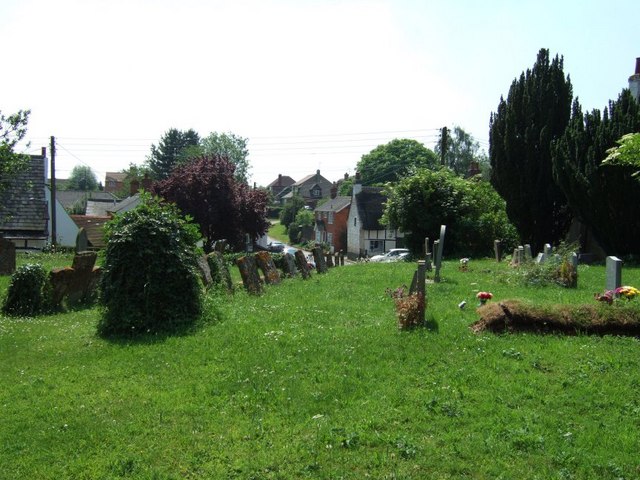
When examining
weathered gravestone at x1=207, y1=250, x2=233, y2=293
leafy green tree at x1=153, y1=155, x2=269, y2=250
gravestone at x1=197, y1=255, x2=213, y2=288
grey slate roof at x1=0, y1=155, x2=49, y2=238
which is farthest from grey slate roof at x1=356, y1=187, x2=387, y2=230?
gravestone at x1=197, y1=255, x2=213, y2=288

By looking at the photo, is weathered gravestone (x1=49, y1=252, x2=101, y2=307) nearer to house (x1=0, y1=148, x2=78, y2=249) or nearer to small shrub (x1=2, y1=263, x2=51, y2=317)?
small shrub (x1=2, y1=263, x2=51, y2=317)

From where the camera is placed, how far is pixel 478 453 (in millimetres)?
5074

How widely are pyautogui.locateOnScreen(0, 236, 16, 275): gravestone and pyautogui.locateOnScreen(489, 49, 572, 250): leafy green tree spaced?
18.1m

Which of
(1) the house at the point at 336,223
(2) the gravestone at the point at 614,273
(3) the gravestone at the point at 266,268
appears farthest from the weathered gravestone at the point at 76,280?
(1) the house at the point at 336,223

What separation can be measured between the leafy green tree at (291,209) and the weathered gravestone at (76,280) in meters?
65.4

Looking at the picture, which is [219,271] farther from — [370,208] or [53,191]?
[370,208]

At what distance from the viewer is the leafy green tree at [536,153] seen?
23.7m

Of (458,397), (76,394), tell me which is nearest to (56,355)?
(76,394)

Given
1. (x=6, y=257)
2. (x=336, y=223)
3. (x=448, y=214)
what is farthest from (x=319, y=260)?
(x=336, y=223)

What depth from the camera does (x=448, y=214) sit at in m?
26.9

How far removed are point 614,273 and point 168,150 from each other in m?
85.7

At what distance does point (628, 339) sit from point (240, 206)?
94.8 feet

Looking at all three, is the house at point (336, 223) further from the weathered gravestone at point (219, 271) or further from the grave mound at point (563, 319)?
the grave mound at point (563, 319)

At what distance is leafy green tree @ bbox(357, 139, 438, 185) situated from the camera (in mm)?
74188
